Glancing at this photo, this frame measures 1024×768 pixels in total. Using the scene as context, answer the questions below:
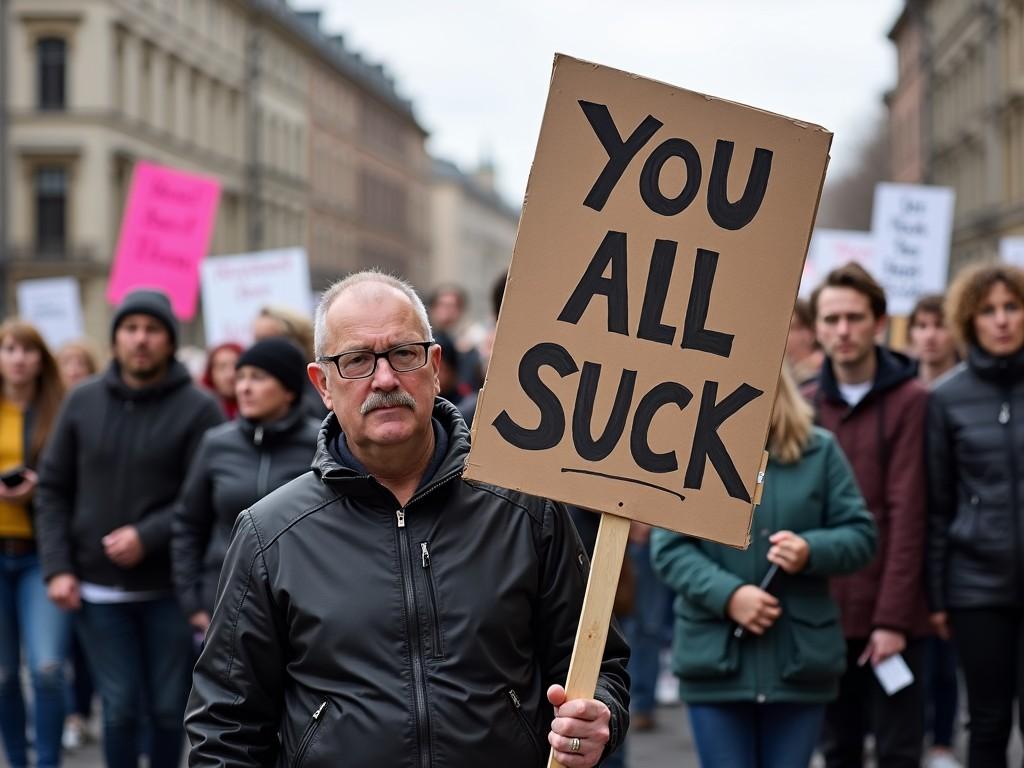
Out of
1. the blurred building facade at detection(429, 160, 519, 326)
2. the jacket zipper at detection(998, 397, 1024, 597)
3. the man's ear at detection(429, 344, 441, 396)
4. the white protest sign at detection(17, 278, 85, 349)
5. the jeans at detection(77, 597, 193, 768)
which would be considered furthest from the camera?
the blurred building facade at detection(429, 160, 519, 326)

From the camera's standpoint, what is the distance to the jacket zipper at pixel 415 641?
3.22 m

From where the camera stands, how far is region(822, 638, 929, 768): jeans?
5.85 meters

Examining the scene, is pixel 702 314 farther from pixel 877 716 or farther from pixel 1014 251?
pixel 1014 251

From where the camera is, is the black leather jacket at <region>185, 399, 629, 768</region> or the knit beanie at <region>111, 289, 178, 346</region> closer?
the black leather jacket at <region>185, 399, 629, 768</region>

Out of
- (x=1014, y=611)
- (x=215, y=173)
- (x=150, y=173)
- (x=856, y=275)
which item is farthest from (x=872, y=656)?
(x=215, y=173)

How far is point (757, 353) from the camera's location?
3.38 meters

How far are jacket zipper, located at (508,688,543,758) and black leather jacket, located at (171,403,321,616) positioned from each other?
285cm

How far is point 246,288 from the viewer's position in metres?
12.1

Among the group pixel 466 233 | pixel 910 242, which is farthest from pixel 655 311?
pixel 466 233

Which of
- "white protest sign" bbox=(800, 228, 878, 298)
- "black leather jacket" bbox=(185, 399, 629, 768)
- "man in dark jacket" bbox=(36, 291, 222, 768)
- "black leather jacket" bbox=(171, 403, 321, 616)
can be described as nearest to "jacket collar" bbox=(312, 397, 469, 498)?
"black leather jacket" bbox=(185, 399, 629, 768)

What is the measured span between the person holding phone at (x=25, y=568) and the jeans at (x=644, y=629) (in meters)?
2.99

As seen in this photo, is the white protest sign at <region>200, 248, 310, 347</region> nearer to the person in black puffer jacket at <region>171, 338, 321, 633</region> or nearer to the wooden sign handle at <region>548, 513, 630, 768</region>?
the person in black puffer jacket at <region>171, 338, 321, 633</region>

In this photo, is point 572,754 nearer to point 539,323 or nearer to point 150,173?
point 539,323

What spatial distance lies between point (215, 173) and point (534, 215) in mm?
61766
